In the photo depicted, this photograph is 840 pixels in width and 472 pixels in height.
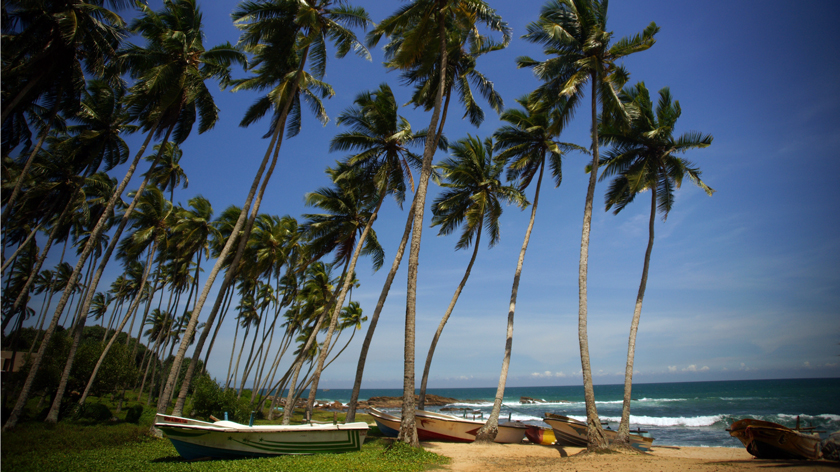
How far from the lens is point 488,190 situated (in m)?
17.8

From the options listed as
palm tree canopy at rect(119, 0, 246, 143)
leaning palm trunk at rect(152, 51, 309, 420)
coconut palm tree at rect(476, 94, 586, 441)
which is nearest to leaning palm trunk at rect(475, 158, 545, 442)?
coconut palm tree at rect(476, 94, 586, 441)

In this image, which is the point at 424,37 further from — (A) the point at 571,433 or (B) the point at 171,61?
(A) the point at 571,433

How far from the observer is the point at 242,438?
9258 millimetres

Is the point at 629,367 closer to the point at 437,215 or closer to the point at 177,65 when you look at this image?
the point at 437,215

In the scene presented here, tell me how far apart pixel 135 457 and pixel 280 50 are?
13036 millimetres

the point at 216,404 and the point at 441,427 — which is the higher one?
the point at 216,404

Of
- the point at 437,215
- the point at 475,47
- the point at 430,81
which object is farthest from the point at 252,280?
the point at 475,47

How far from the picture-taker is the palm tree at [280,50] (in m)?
12.9

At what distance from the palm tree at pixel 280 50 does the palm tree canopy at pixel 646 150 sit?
Answer: 1036 centimetres

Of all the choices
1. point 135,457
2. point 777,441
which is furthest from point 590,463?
point 135,457

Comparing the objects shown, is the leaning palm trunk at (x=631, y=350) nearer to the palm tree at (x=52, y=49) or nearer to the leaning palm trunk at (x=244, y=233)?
the leaning palm trunk at (x=244, y=233)

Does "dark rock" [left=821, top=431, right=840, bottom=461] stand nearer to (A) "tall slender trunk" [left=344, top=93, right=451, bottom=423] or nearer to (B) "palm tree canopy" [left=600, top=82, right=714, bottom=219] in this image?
(B) "palm tree canopy" [left=600, top=82, right=714, bottom=219]

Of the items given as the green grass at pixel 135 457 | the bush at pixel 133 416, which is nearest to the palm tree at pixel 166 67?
the green grass at pixel 135 457

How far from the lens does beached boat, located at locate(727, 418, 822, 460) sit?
38.0 feet
